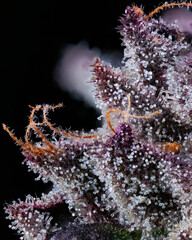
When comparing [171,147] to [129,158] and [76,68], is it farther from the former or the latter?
[76,68]

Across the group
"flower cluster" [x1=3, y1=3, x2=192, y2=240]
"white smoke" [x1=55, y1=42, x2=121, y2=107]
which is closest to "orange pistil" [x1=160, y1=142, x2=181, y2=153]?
"flower cluster" [x1=3, y1=3, x2=192, y2=240]

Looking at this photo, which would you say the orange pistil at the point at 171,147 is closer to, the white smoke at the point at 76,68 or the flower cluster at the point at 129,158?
the flower cluster at the point at 129,158

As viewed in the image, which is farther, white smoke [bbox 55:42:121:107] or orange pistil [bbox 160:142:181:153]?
white smoke [bbox 55:42:121:107]

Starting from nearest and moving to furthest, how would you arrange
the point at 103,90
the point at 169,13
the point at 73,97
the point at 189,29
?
1. the point at 103,90
2. the point at 189,29
3. the point at 169,13
4. the point at 73,97

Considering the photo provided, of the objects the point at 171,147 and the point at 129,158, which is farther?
the point at 171,147

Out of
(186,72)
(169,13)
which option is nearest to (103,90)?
(186,72)

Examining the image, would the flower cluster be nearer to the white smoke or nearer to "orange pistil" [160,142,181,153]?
"orange pistil" [160,142,181,153]

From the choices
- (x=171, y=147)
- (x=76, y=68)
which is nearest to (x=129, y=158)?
(x=171, y=147)

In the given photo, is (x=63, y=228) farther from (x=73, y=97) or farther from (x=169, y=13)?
(x=169, y=13)
